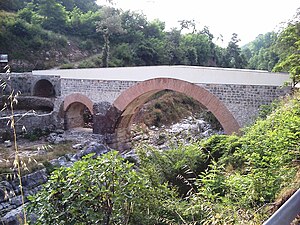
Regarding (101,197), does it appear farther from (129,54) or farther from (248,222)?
(129,54)

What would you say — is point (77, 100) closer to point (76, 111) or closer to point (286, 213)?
point (76, 111)

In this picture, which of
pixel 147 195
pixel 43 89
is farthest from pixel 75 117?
pixel 147 195

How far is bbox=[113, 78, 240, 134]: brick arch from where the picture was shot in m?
8.22

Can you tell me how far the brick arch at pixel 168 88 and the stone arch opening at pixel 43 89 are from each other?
638 centimetres

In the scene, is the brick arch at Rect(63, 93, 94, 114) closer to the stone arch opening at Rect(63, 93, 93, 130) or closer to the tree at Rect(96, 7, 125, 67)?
the stone arch opening at Rect(63, 93, 93, 130)

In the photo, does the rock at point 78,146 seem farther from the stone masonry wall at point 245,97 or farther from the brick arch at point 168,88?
the stone masonry wall at point 245,97

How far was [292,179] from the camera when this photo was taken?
269 centimetres

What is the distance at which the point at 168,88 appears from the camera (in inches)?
369

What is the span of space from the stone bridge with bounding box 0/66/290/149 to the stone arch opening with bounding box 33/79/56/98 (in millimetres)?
825

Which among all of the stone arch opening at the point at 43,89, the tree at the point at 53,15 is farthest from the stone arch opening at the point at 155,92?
the tree at the point at 53,15

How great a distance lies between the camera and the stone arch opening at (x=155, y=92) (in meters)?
8.23

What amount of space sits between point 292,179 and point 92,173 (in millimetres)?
1724

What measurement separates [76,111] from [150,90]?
17.4 ft

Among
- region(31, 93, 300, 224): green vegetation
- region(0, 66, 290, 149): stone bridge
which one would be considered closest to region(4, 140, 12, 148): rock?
region(0, 66, 290, 149): stone bridge
